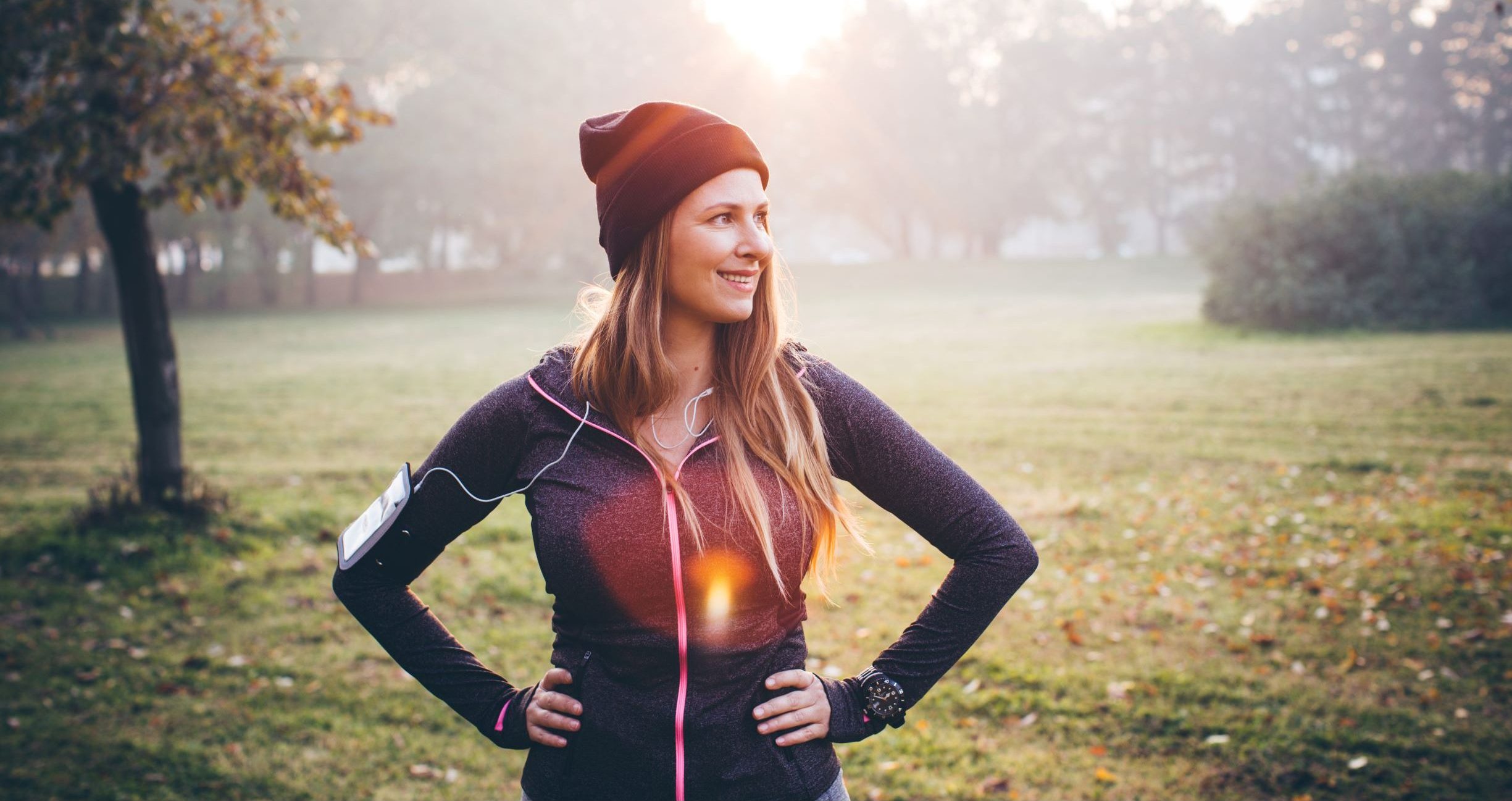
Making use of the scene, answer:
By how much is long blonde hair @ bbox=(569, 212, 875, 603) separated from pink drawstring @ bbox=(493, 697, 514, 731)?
1.97 feet

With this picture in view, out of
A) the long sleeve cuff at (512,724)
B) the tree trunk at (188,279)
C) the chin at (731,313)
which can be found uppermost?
the tree trunk at (188,279)

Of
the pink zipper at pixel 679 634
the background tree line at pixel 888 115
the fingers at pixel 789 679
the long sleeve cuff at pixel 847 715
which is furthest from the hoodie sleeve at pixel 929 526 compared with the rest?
the background tree line at pixel 888 115

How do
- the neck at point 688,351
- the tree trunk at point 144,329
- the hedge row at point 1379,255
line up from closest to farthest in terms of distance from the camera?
the neck at point 688,351 < the tree trunk at point 144,329 < the hedge row at point 1379,255

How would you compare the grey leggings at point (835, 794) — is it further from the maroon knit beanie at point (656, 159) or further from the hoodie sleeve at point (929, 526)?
the maroon knit beanie at point (656, 159)

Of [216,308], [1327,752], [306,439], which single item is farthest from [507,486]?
[216,308]

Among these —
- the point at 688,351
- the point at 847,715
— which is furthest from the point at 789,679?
the point at 688,351

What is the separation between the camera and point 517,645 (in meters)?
6.16

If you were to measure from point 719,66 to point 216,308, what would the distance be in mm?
23695

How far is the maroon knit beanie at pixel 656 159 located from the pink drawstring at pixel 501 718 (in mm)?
999

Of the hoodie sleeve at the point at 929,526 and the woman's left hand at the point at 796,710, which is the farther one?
the hoodie sleeve at the point at 929,526

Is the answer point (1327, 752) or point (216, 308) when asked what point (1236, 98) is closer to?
point (216, 308)

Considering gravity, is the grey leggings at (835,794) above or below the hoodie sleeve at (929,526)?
below

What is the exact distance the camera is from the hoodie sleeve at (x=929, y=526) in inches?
87.1

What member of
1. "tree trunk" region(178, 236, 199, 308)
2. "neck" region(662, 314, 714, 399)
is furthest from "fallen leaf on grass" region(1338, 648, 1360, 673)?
"tree trunk" region(178, 236, 199, 308)
